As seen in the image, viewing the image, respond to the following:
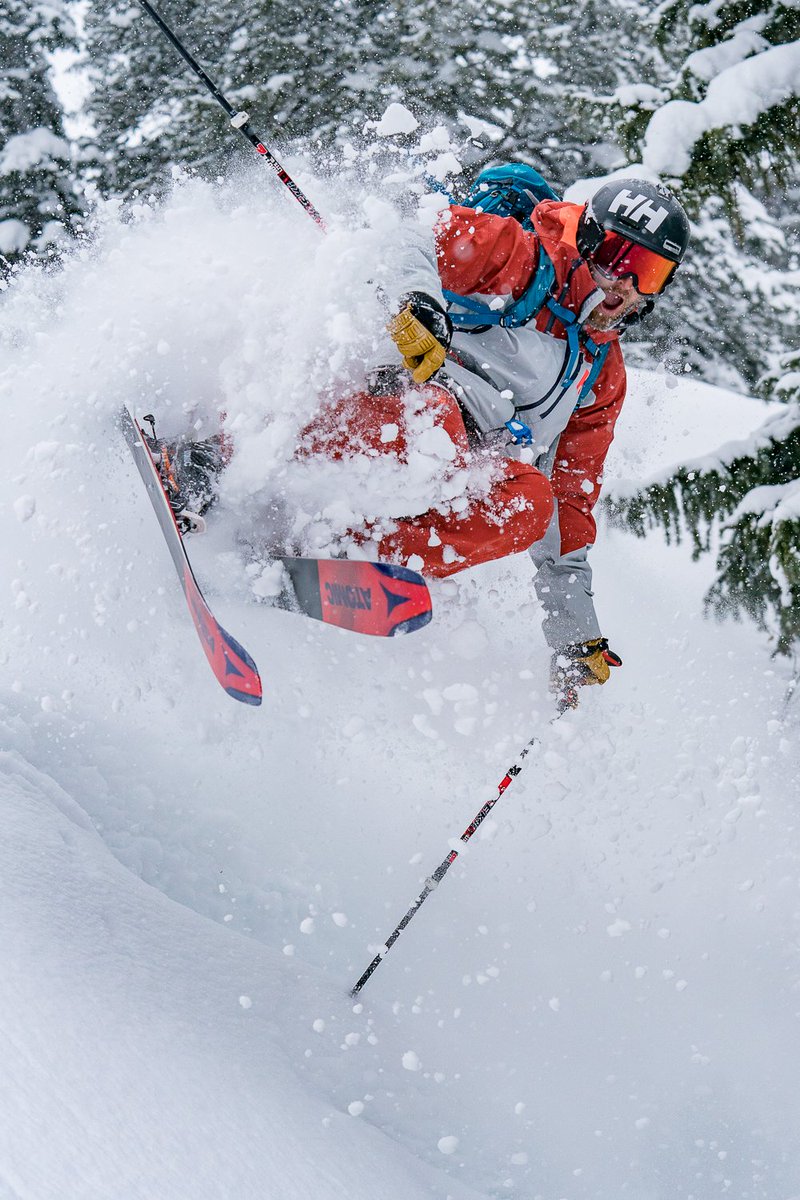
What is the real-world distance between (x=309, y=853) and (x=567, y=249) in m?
2.35

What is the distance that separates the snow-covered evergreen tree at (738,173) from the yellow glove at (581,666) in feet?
3.35

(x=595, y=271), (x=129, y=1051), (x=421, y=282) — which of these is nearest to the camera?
(x=129, y=1051)

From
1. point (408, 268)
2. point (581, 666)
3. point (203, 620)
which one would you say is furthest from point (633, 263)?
point (203, 620)

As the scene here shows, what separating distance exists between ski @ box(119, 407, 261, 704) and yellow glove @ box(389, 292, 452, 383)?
92 centimetres

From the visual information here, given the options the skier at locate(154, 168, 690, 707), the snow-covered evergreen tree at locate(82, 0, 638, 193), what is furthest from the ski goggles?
the snow-covered evergreen tree at locate(82, 0, 638, 193)

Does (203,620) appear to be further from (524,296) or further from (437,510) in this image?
(524,296)

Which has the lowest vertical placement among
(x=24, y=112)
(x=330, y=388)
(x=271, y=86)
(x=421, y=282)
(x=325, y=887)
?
(x=24, y=112)

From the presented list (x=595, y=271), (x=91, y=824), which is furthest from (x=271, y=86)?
(x=91, y=824)

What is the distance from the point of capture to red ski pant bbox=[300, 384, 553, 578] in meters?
3.03

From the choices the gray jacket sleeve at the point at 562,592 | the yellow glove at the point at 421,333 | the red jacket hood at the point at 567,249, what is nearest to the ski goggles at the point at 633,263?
the red jacket hood at the point at 567,249

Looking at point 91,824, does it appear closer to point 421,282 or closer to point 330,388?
point 330,388

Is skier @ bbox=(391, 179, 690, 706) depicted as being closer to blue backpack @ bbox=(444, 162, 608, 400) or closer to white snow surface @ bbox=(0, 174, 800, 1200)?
blue backpack @ bbox=(444, 162, 608, 400)

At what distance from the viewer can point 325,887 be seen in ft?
10.4

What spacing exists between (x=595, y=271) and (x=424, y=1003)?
2.54m
